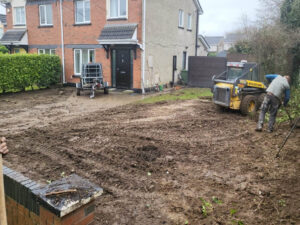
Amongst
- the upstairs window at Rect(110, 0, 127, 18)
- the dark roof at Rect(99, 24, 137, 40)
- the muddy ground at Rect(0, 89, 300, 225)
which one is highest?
the upstairs window at Rect(110, 0, 127, 18)

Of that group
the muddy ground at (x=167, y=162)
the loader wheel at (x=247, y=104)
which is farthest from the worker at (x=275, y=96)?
the loader wheel at (x=247, y=104)

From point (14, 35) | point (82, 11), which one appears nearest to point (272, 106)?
point (82, 11)

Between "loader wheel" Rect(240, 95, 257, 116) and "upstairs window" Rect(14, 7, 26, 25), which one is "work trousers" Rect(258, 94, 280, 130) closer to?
"loader wheel" Rect(240, 95, 257, 116)

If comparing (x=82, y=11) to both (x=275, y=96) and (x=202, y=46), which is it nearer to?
(x=202, y=46)

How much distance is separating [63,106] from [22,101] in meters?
2.69

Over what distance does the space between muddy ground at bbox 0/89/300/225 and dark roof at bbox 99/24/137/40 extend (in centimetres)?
629

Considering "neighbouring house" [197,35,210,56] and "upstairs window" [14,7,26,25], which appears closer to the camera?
"upstairs window" [14,7,26,25]

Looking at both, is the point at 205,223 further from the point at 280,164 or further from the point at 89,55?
the point at 89,55

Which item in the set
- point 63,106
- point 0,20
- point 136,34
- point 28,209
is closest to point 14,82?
point 63,106

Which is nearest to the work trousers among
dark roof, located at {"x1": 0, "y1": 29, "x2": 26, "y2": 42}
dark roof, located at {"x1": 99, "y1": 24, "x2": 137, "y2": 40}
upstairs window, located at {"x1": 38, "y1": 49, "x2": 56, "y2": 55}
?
dark roof, located at {"x1": 99, "y1": 24, "x2": 137, "y2": 40}

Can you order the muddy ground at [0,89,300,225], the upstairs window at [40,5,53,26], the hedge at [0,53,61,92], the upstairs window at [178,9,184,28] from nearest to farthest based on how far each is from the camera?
the muddy ground at [0,89,300,225] < the hedge at [0,53,61,92] < the upstairs window at [40,5,53,26] < the upstairs window at [178,9,184,28]

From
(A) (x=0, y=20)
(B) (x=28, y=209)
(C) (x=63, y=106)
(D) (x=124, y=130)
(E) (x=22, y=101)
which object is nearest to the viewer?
(B) (x=28, y=209)

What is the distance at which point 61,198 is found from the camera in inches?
98.5

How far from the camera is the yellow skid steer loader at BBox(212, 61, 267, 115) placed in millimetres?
10383
